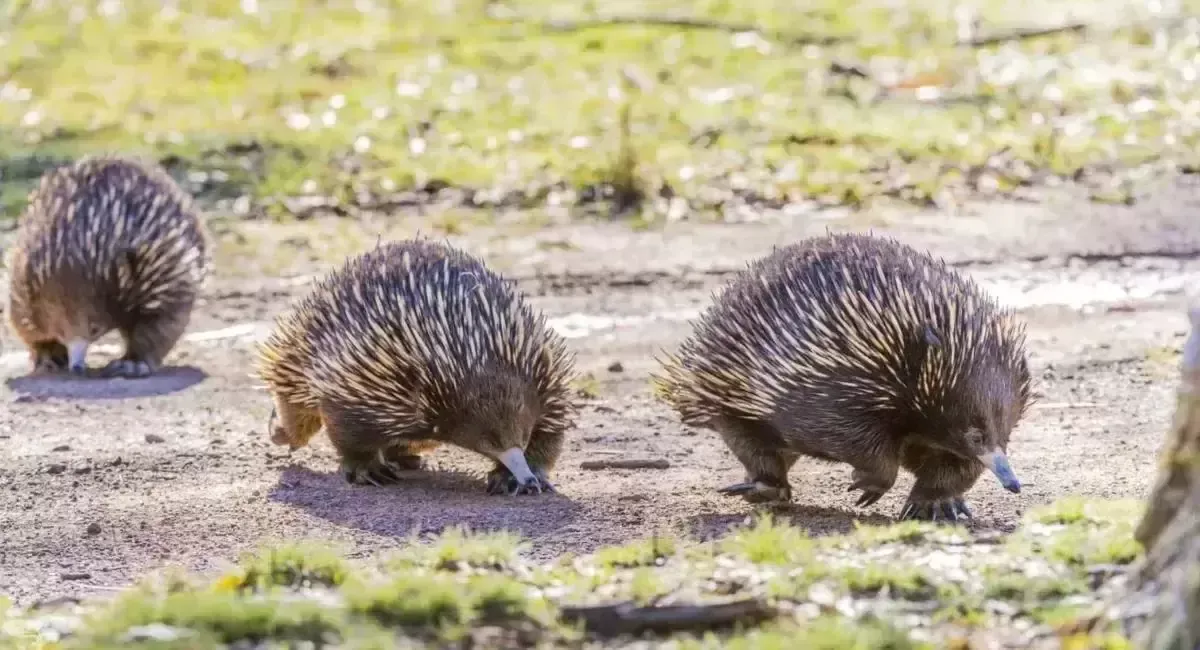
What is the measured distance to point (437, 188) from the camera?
13.6m

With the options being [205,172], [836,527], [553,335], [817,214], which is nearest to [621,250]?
[817,214]

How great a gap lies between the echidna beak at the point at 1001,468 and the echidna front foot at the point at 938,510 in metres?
0.36

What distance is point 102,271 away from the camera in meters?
10.0

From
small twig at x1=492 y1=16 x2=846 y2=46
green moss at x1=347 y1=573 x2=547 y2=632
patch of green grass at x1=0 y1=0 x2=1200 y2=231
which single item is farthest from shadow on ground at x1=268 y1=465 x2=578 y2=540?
small twig at x1=492 y1=16 x2=846 y2=46

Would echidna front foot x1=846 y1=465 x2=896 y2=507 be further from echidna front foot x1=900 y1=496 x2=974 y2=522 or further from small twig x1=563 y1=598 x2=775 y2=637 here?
small twig x1=563 y1=598 x2=775 y2=637

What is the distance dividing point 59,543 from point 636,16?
12328mm

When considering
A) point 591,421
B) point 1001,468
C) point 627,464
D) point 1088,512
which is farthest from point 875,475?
point 591,421

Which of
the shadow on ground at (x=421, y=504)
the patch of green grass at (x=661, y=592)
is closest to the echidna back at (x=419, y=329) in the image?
the shadow on ground at (x=421, y=504)

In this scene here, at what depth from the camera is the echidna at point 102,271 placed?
391 inches

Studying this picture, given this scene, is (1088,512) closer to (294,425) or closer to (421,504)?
(421,504)

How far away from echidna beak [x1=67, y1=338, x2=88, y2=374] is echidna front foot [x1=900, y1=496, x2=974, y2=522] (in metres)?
5.05

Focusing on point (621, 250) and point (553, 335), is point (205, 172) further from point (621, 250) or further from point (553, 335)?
point (553, 335)

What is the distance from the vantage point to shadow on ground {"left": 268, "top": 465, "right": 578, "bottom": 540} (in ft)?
22.5

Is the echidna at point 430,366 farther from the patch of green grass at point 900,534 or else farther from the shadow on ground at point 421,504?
the patch of green grass at point 900,534
